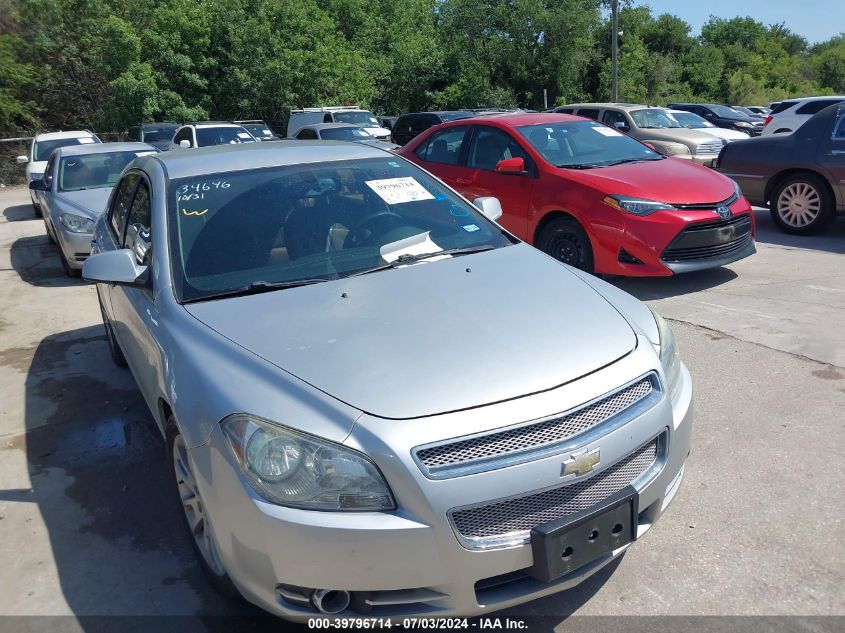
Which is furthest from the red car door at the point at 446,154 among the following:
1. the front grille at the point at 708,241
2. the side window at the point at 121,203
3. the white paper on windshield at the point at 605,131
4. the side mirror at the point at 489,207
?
the side window at the point at 121,203

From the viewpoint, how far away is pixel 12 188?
2367cm

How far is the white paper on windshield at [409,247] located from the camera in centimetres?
354

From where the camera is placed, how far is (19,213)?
16.7 metres

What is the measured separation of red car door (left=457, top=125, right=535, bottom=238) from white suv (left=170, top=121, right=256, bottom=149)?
10091 millimetres

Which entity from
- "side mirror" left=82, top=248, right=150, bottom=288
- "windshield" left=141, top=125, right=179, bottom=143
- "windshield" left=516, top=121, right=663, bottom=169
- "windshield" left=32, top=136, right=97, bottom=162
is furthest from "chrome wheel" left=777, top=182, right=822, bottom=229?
"windshield" left=141, top=125, right=179, bottom=143

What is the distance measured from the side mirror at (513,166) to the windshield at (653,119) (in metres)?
8.80

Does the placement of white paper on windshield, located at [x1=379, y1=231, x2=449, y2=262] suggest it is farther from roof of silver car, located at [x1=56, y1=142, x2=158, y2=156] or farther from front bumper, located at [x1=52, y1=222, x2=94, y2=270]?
roof of silver car, located at [x1=56, y1=142, x2=158, y2=156]

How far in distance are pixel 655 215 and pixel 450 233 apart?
323 centimetres

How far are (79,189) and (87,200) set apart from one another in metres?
0.60

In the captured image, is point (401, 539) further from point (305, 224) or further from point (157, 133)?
point (157, 133)

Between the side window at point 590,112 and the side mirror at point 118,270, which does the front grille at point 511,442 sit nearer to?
the side mirror at point 118,270

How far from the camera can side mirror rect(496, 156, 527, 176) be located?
284 inches

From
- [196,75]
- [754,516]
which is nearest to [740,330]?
[754,516]

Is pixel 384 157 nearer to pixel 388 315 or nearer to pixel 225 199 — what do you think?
pixel 225 199
